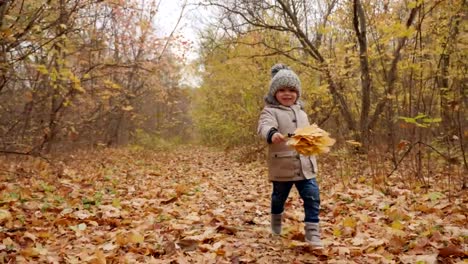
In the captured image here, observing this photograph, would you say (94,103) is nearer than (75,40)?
No

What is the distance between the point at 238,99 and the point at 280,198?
13.9 meters

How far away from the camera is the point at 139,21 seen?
15.2m

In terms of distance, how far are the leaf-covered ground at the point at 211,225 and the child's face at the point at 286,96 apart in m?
1.27

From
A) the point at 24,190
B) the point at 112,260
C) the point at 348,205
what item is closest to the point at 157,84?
the point at 24,190

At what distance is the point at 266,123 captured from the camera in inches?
150

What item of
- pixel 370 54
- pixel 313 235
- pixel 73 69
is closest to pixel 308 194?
pixel 313 235

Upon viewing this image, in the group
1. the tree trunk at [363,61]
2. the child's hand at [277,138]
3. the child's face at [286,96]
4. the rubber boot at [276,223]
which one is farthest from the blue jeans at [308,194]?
the tree trunk at [363,61]

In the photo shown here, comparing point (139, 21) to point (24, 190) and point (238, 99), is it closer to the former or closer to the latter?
point (238, 99)

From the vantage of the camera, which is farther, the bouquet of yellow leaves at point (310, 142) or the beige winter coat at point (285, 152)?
the beige winter coat at point (285, 152)

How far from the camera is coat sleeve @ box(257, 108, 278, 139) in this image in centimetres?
371

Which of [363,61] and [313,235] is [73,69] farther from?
[313,235]

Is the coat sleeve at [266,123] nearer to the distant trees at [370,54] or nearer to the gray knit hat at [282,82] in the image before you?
the gray knit hat at [282,82]

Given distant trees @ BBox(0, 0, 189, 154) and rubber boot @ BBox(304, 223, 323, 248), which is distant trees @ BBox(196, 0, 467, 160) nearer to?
rubber boot @ BBox(304, 223, 323, 248)

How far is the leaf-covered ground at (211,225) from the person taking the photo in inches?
131
